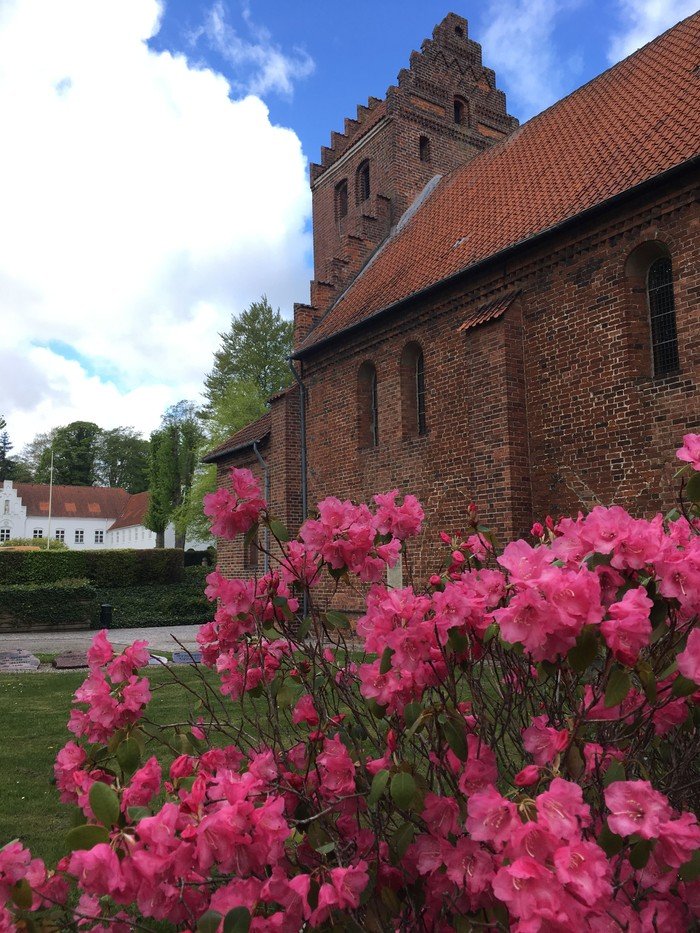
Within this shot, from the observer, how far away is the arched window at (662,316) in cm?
866

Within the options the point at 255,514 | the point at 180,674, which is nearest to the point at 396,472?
the point at 180,674

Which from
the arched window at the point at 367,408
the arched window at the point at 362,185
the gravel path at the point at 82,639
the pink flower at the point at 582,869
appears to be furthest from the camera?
the arched window at the point at 362,185

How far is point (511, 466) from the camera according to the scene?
9836 mm

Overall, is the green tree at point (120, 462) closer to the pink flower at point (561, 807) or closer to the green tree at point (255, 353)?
the green tree at point (255, 353)

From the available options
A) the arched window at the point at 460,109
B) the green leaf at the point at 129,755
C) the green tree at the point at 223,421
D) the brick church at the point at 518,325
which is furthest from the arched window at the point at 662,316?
the green tree at the point at 223,421

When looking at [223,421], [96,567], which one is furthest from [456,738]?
[223,421]

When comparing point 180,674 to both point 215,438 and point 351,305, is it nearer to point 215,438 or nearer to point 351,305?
point 351,305

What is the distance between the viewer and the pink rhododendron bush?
1.34 m

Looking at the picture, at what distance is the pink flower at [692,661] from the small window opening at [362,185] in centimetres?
1975

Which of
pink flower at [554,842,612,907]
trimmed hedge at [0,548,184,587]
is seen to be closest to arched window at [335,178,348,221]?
trimmed hedge at [0,548,184,587]

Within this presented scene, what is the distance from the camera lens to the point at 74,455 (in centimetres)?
7112

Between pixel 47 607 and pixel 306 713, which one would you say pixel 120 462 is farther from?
pixel 306 713

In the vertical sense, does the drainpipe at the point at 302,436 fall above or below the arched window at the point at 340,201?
below

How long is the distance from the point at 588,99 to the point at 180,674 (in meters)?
12.4
